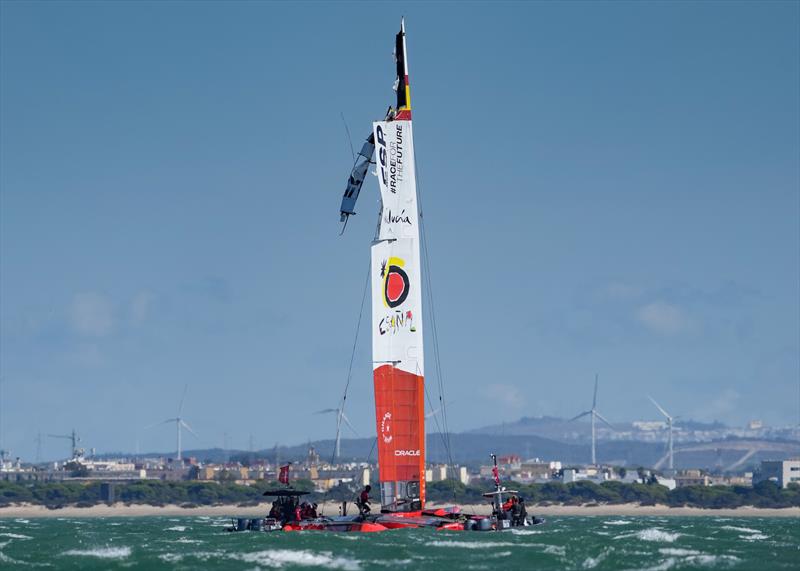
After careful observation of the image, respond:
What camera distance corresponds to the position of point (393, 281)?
283 feet

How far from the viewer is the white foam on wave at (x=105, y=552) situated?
74.1m

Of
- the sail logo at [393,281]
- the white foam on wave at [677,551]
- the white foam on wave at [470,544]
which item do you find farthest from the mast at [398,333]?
the white foam on wave at [677,551]

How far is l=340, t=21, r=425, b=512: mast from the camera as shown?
280 feet

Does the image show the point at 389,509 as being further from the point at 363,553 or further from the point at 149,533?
the point at 149,533

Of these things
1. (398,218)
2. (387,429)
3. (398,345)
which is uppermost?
(398,218)

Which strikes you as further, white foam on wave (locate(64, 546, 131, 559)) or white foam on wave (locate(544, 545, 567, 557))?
white foam on wave (locate(64, 546, 131, 559))

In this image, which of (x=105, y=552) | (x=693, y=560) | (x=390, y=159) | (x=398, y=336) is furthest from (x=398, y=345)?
(x=693, y=560)

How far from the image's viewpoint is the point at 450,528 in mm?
81438

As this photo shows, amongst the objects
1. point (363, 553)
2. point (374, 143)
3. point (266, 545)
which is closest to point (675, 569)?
point (363, 553)

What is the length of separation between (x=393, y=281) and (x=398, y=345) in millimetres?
3468

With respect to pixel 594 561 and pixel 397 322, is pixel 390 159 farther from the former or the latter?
pixel 594 561

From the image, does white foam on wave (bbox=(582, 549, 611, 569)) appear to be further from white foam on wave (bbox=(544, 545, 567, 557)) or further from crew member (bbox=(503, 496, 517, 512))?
crew member (bbox=(503, 496, 517, 512))

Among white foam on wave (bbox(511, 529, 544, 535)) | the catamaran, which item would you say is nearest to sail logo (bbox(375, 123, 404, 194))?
the catamaran

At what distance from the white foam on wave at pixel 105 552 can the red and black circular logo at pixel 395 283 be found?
62.7 ft
